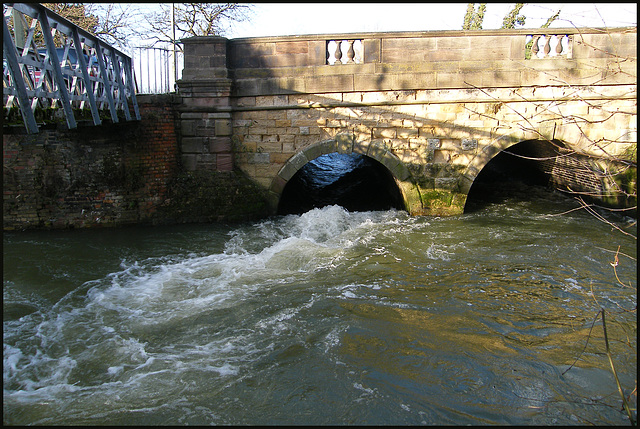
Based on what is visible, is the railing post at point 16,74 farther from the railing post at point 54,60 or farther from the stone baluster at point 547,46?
the stone baluster at point 547,46

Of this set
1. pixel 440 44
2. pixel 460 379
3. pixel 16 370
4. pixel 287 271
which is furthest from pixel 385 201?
pixel 16 370

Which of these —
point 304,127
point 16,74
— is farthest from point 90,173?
point 16,74

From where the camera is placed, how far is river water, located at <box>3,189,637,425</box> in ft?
12.9

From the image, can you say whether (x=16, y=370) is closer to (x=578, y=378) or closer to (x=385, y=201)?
(x=578, y=378)

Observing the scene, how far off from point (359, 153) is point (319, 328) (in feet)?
17.9

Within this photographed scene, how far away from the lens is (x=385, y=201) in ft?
39.9

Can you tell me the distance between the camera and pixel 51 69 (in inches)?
240

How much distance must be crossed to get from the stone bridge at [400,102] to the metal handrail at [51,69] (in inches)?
57.5

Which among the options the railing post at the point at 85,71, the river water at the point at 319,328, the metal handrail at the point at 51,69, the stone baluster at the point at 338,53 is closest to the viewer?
the river water at the point at 319,328

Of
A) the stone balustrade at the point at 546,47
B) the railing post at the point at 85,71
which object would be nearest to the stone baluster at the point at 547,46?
the stone balustrade at the point at 546,47

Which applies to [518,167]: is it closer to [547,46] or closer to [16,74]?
[547,46]

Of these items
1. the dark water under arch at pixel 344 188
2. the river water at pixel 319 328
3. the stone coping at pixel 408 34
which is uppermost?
the stone coping at pixel 408 34

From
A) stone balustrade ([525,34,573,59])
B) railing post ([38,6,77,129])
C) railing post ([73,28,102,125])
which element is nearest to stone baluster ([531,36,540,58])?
stone balustrade ([525,34,573,59])

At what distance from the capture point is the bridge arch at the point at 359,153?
9.95m
